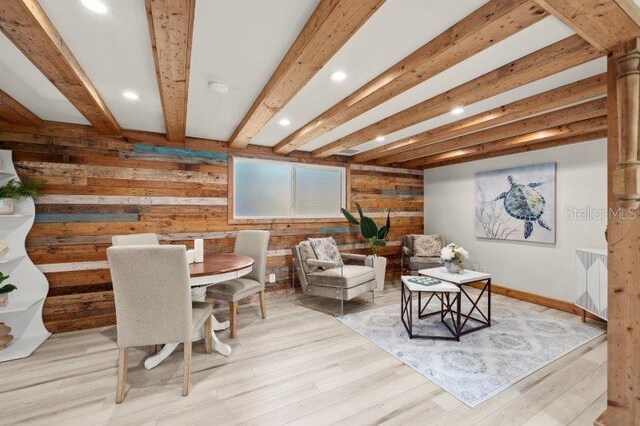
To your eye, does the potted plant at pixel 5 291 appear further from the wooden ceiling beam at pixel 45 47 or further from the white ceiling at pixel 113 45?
Result: the white ceiling at pixel 113 45

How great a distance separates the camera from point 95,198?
125 inches

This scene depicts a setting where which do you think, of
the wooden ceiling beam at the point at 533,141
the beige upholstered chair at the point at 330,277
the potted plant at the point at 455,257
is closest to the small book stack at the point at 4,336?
the beige upholstered chair at the point at 330,277

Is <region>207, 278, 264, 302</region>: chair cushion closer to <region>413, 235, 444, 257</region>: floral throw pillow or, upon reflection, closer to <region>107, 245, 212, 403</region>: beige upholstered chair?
<region>107, 245, 212, 403</region>: beige upholstered chair

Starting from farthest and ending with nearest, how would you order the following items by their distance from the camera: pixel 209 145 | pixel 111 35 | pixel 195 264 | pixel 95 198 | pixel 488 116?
pixel 209 145
pixel 95 198
pixel 488 116
pixel 195 264
pixel 111 35

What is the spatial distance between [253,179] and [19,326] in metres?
2.87

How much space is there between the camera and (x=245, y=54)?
69.8 inches

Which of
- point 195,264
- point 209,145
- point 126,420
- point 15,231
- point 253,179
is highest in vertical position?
point 209,145

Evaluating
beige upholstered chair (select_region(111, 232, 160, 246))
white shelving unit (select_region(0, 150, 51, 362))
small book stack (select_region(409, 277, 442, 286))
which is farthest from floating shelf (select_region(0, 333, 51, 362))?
small book stack (select_region(409, 277, 442, 286))

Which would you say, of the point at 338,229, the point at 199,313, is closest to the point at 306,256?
the point at 338,229

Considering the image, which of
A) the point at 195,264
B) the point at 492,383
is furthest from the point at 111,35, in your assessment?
the point at 492,383

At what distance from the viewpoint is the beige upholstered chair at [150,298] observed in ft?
5.99

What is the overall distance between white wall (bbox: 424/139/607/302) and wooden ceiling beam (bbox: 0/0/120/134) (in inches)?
197

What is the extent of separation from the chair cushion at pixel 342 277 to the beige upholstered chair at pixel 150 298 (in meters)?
1.85

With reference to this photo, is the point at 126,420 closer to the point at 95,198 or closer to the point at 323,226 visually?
the point at 95,198
